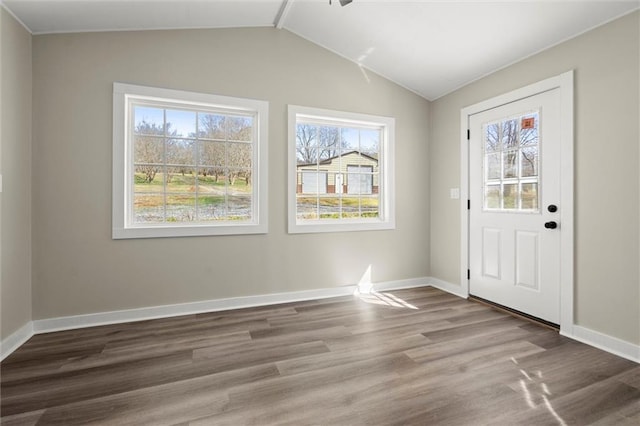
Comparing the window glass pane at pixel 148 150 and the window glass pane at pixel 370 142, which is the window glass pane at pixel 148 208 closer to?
the window glass pane at pixel 148 150

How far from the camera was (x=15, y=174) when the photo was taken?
94.6 inches

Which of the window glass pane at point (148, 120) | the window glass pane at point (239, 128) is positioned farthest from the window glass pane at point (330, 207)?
the window glass pane at point (148, 120)

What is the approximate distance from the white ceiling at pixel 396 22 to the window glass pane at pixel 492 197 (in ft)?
4.10

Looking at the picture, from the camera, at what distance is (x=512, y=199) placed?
313 cm

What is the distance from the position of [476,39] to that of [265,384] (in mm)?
3366

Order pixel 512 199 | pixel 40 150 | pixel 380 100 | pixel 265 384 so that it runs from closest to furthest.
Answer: pixel 265 384, pixel 40 150, pixel 512 199, pixel 380 100

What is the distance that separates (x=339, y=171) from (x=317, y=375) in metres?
2.41

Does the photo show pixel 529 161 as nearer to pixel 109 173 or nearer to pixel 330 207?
pixel 330 207

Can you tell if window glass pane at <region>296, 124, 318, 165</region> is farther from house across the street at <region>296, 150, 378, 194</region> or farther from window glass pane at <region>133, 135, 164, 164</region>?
window glass pane at <region>133, 135, 164, 164</region>

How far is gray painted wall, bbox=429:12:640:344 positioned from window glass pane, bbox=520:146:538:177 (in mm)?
349

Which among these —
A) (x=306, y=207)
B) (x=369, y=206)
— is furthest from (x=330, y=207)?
(x=369, y=206)

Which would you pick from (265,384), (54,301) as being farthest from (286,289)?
(54,301)

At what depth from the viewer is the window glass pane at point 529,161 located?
290 cm

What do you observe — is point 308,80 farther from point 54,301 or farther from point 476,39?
point 54,301
